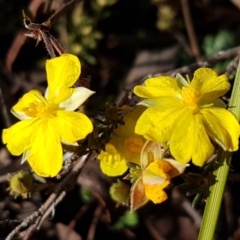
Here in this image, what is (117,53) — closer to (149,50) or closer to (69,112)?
(149,50)

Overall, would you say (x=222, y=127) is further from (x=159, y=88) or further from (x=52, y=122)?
(x=52, y=122)

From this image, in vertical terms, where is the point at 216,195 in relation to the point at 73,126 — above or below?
below

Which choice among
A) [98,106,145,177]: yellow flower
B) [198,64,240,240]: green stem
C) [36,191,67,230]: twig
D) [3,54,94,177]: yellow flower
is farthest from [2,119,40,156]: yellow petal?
[198,64,240,240]: green stem

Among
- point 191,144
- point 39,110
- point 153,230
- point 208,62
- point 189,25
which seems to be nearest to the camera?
point 191,144

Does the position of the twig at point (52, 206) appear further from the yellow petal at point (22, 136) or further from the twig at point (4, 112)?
the twig at point (4, 112)

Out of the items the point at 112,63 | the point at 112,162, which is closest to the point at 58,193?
the point at 112,162

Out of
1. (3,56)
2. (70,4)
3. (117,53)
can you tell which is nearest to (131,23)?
(117,53)

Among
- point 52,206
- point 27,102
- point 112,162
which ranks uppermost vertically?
point 27,102
